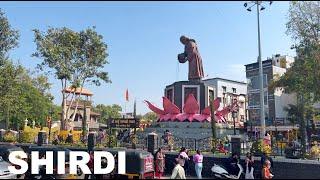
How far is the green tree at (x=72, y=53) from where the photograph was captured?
38500mm

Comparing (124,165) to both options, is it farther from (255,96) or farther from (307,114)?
(255,96)

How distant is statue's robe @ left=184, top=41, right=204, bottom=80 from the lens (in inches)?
1662

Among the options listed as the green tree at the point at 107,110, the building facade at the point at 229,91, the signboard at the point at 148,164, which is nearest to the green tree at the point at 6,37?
the signboard at the point at 148,164

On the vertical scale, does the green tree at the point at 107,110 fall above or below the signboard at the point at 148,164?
above

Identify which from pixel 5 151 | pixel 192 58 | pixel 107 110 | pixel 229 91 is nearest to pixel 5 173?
pixel 5 151

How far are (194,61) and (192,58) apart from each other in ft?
1.28

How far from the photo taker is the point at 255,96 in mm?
60812

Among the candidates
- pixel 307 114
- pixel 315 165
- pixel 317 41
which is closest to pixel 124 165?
pixel 315 165

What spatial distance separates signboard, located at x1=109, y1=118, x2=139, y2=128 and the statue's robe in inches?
515

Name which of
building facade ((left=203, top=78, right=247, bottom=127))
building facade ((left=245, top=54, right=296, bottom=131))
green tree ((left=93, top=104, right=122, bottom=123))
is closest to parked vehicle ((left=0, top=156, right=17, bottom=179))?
building facade ((left=245, top=54, right=296, bottom=131))

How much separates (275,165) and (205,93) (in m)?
22.2

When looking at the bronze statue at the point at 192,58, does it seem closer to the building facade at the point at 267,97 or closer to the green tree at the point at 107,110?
the building facade at the point at 267,97

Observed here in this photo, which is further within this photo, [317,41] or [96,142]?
[96,142]

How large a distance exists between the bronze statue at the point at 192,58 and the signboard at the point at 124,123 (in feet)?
43.0
